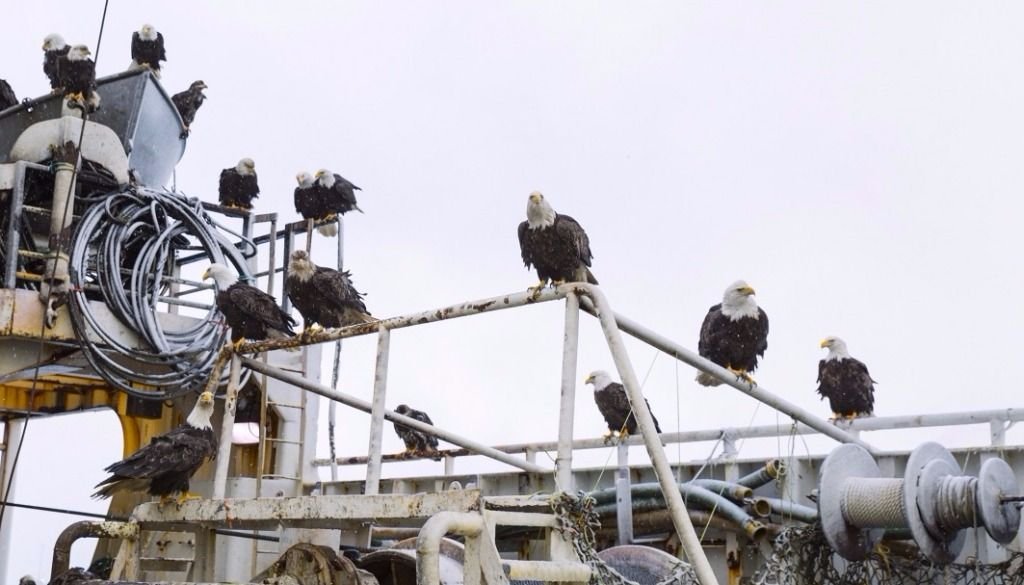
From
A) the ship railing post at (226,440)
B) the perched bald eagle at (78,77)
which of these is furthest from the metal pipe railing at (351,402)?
the perched bald eagle at (78,77)

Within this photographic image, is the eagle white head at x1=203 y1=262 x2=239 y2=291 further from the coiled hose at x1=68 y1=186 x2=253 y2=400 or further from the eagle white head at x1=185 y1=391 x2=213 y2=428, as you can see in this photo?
the eagle white head at x1=185 y1=391 x2=213 y2=428

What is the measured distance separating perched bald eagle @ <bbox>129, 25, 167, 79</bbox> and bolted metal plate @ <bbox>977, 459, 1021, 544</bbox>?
464 inches

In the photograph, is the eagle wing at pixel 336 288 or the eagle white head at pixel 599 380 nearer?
the eagle wing at pixel 336 288

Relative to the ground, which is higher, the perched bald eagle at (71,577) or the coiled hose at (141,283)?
the coiled hose at (141,283)

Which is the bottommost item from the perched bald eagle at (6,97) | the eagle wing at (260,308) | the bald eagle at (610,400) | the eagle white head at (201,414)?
the eagle white head at (201,414)

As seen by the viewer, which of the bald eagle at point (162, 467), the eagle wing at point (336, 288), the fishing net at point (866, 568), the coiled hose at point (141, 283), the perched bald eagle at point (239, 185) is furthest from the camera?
the perched bald eagle at point (239, 185)

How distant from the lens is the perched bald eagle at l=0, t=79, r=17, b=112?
13840 mm

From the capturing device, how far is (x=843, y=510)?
293 inches

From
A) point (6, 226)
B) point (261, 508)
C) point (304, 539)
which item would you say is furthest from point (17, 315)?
point (261, 508)

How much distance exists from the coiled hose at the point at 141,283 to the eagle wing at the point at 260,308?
2011 millimetres

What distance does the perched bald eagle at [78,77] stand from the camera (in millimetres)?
12531

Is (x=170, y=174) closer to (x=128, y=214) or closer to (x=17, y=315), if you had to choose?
(x=128, y=214)

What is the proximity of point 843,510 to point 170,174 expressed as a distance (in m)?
10.4

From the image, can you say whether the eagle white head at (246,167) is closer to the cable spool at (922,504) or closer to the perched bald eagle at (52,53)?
the perched bald eagle at (52,53)
